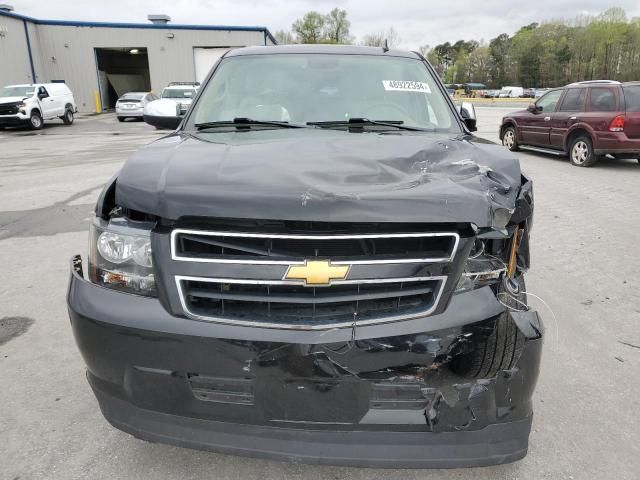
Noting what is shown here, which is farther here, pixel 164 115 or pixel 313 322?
pixel 164 115

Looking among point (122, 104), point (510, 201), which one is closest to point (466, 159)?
point (510, 201)

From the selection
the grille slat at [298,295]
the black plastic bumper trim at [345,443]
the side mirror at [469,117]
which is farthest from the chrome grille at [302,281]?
the side mirror at [469,117]

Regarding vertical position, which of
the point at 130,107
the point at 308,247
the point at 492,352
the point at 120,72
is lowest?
the point at 492,352

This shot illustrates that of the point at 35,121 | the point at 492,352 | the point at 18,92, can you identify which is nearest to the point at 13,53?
the point at 18,92

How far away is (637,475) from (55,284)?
14.0 feet

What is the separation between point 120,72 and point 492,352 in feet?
158

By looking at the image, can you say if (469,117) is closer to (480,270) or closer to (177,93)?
(480,270)

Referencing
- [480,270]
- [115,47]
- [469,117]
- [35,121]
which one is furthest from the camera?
[115,47]

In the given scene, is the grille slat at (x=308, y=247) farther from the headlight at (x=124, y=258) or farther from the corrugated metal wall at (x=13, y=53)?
the corrugated metal wall at (x=13, y=53)

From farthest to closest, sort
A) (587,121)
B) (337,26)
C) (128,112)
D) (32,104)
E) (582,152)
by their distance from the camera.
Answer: (337,26), (128,112), (32,104), (582,152), (587,121)

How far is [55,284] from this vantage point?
4258 millimetres

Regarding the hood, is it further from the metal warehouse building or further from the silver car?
the metal warehouse building

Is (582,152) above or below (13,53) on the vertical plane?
below

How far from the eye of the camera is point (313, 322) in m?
1.70
